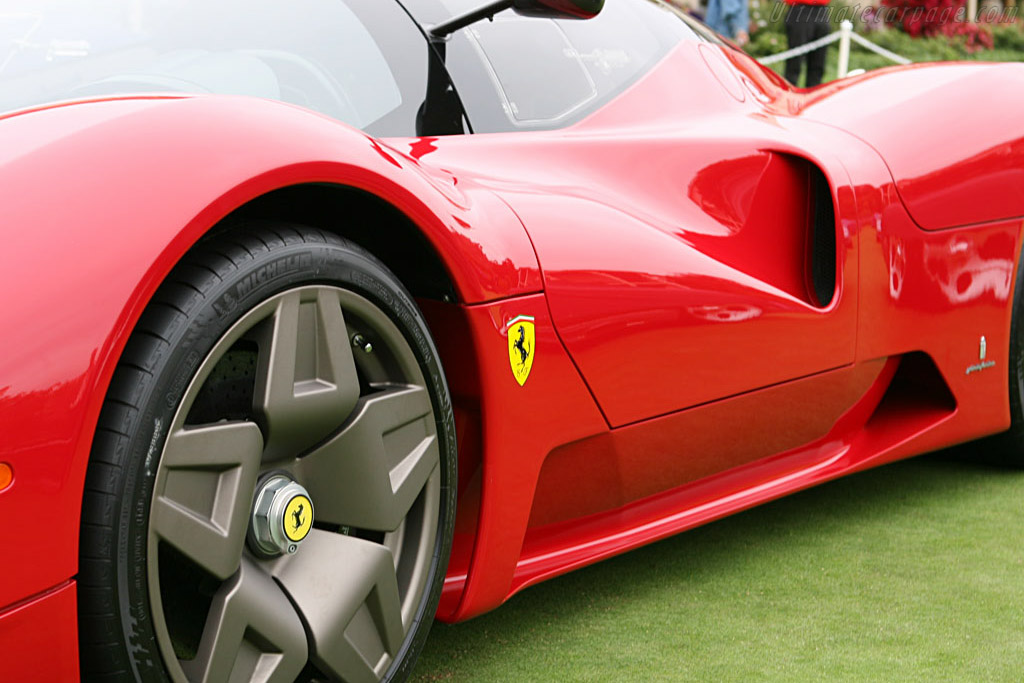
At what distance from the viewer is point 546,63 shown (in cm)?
239

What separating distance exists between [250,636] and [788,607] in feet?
3.81

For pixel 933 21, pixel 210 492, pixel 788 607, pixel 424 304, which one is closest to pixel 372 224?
pixel 424 304

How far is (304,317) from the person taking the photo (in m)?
1.57

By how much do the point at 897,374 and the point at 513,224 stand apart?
4.39 ft

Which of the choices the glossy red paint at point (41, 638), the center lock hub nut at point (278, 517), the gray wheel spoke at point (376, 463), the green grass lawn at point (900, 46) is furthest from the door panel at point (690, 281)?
the green grass lawn at point (900, 46)

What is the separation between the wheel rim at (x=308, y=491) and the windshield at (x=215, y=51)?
1.95 ft

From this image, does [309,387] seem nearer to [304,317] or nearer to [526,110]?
[304,317]

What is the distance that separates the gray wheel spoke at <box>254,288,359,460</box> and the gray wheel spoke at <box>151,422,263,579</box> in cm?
5

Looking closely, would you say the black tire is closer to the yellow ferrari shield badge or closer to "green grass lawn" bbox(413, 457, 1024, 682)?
the yellow ferrari shield badge

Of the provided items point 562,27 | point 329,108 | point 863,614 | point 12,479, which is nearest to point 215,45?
point 329,108

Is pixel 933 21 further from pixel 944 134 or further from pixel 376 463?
pixel 376 463

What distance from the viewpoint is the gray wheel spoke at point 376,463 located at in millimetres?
1637

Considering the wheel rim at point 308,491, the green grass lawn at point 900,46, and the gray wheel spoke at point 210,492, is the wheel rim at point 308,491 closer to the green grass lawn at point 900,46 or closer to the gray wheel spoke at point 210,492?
the gray wheel spoke at point 210,492

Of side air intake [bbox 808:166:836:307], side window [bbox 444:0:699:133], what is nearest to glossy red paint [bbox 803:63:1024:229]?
side air intake [bbox 808:166:836:307]
